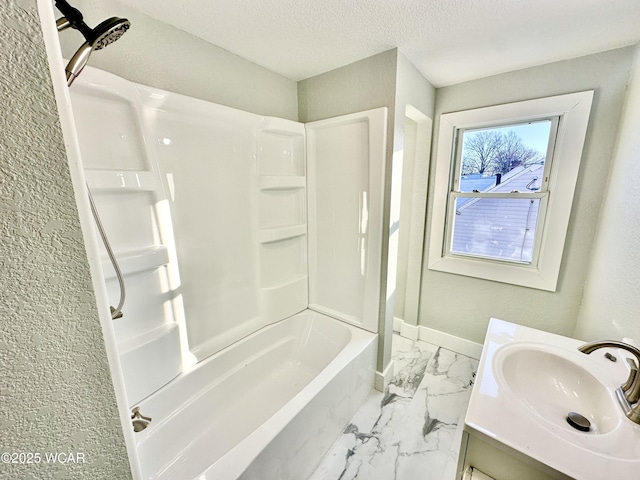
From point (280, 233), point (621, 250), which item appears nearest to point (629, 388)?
point (621, 250)

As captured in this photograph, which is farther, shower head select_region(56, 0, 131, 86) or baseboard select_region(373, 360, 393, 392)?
baseboard select_region(373, 360, 393, 392)

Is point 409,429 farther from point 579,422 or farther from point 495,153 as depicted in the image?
point 495,153

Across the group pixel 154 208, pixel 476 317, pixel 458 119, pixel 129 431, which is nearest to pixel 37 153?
pixel 129 431

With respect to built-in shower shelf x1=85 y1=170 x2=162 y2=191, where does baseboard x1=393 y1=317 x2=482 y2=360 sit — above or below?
below

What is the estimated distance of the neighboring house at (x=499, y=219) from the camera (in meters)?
1.88

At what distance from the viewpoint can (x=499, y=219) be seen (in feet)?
6.61

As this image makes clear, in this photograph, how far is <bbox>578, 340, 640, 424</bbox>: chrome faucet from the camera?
0.83 meters

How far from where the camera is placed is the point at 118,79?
3.61 feet

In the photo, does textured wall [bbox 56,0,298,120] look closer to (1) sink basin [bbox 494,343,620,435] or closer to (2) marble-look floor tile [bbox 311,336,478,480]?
(1) sink basin [bbox 494,343,620,435]

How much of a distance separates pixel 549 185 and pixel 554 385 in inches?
52.2

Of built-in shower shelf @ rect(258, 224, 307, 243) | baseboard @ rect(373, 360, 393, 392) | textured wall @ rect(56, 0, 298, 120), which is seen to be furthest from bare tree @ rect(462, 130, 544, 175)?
baseboard @ rect(373, 360, 393, 392)

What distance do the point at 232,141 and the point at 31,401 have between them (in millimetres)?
1422

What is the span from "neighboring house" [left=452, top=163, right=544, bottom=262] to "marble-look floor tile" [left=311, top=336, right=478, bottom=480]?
0.99 metres

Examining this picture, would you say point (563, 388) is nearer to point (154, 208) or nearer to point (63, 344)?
point (63, 344)
